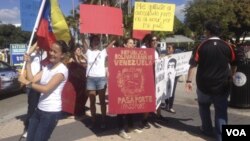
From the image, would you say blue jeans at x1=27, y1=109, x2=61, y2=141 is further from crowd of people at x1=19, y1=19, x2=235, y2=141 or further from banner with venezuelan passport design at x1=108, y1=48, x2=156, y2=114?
banner with venezuelan passport design at x1=108, y1=48, x2=156, y2=114

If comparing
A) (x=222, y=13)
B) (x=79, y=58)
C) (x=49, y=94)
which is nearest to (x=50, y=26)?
(x=49, y=94)

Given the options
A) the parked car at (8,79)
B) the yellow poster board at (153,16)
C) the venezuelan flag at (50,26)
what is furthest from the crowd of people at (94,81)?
the parked car at (8,79)

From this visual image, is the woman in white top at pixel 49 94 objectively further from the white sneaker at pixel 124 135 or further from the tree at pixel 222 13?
the tree at pixel 222 13

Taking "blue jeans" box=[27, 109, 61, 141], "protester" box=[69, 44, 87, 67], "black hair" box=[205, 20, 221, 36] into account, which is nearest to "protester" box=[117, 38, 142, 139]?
"black hair" box=[205, 20, 221, 36]

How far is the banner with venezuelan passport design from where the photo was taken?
6.99m

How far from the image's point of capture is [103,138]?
280 inches

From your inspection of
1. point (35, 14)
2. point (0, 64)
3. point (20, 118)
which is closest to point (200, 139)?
point (35, 14)

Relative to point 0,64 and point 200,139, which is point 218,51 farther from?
point 0,64

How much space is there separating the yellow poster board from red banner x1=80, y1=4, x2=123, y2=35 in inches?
18.5

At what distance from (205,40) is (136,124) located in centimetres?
229

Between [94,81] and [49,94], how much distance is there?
9.71 feet

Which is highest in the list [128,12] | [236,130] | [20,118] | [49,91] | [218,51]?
[128,12]

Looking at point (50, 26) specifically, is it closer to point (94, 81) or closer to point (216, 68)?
point (94, 81)

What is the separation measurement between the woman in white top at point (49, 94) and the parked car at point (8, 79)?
932 centimetres
